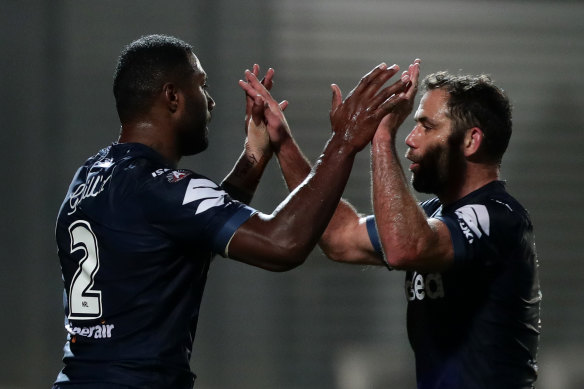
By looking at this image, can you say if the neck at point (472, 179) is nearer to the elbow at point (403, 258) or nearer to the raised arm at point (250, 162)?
the elbow at point (403, 258)

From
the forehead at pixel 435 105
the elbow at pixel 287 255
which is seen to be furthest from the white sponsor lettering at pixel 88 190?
the forehead at pixel 435 105

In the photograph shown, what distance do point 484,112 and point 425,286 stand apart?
2.45 ft

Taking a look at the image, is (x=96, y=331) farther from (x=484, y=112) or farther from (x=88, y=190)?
(x=484, y=112)

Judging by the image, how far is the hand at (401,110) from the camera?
2965 millimetres

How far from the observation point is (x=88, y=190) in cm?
266

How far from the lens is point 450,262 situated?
9.37ft

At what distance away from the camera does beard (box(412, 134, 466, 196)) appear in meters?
3.24

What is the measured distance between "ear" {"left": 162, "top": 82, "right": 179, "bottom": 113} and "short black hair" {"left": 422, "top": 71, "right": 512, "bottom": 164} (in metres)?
1.14

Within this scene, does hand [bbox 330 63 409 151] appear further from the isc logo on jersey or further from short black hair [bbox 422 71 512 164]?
the isc logo on jersey

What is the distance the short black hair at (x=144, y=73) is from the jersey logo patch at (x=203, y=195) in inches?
17.6

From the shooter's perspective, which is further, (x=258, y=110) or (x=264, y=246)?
(x=258, y=110)

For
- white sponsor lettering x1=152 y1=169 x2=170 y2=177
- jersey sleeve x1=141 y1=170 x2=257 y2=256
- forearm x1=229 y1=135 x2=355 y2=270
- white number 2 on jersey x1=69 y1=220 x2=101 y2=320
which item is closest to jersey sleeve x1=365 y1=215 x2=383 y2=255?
forearm x1=229 y1=135 x2=355 y2=270

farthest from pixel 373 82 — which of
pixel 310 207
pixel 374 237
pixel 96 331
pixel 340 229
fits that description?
pixel 96 331

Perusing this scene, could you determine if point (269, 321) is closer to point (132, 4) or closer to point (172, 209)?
point (132, 4)
